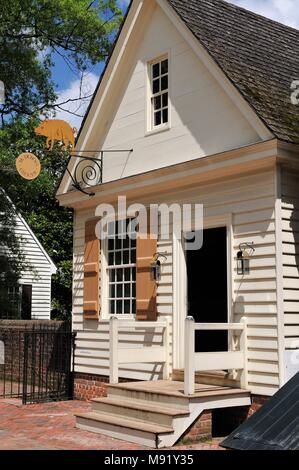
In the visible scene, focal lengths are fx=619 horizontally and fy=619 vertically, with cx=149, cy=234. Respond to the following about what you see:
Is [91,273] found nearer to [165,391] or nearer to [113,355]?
[113,355]

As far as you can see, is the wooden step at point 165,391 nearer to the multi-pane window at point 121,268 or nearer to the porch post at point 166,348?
the porch post at point 166,348

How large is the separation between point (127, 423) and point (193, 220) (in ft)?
11.1

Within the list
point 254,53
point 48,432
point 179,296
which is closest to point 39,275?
point 179,296

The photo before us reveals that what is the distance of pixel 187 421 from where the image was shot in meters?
7.94

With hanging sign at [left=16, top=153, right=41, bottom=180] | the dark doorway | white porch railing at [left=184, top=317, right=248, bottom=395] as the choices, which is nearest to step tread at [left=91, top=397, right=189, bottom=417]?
white porch railing at [left=184, top=317, right=248, bottom=395]

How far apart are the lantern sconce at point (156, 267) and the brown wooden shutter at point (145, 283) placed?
0.06m

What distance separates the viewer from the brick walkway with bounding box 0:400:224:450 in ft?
25.5

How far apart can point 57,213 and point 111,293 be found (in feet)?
62.2

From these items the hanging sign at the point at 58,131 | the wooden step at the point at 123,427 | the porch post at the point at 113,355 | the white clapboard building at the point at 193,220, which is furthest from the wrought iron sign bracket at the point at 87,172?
the wooden step at the point at 123,427

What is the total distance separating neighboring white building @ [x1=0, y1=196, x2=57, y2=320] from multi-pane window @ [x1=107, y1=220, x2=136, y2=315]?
1382 centimetres

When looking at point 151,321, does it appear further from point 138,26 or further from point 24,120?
point 24,120

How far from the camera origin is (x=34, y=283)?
26375 millimetres

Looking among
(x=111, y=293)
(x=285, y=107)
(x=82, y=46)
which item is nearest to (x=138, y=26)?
(x=285, y=107)

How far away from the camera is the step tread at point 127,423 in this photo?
7793mm
